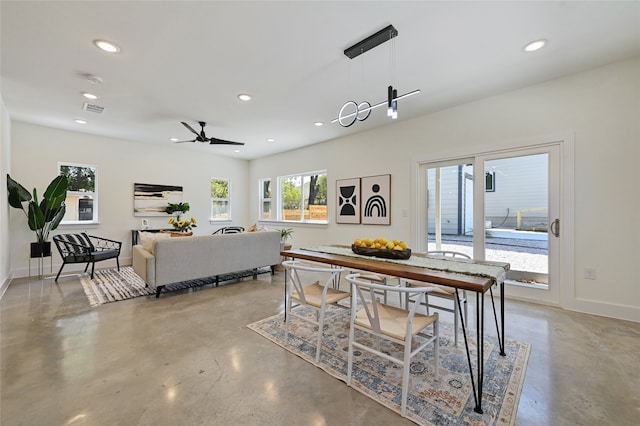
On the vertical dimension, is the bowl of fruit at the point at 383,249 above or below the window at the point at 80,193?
below

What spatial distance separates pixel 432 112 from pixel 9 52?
5.01 m

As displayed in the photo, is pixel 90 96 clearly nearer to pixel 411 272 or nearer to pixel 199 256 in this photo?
pixel 199 256

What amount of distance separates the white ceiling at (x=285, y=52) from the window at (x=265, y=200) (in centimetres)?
361

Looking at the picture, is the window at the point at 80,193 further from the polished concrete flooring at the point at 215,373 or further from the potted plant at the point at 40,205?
the polished concrete flooring at the point at 215,373

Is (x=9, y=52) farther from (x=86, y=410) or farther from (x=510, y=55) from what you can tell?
(x=510, y=55)

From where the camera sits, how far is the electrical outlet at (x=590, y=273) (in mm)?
3038

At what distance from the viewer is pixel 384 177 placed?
4.88 metres

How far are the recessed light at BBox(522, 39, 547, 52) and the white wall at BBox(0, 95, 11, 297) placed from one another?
635 cm

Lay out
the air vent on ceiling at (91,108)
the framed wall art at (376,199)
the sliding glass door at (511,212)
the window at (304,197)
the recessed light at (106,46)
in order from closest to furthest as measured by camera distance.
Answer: the recessed light at (106,46)
the sliding glass door at (511,212)
the air vent on ceiling at (91,108)
the framed wall art at (376,199)
the window at (304,197)

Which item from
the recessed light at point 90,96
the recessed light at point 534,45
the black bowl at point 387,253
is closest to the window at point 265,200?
the recessed light at point 90,96

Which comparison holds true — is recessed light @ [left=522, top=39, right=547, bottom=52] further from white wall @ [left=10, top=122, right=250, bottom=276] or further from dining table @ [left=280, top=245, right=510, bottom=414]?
white wall @ [left=10, top=122, right=250, bottom=276]

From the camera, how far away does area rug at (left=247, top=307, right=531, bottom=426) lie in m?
1.59

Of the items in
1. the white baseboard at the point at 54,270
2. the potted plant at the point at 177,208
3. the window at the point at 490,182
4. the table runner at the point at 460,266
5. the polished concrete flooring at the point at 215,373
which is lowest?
the polished concrete flooring at the point at 215,373

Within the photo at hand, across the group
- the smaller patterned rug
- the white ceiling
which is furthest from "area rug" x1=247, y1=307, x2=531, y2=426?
the white ceiling
